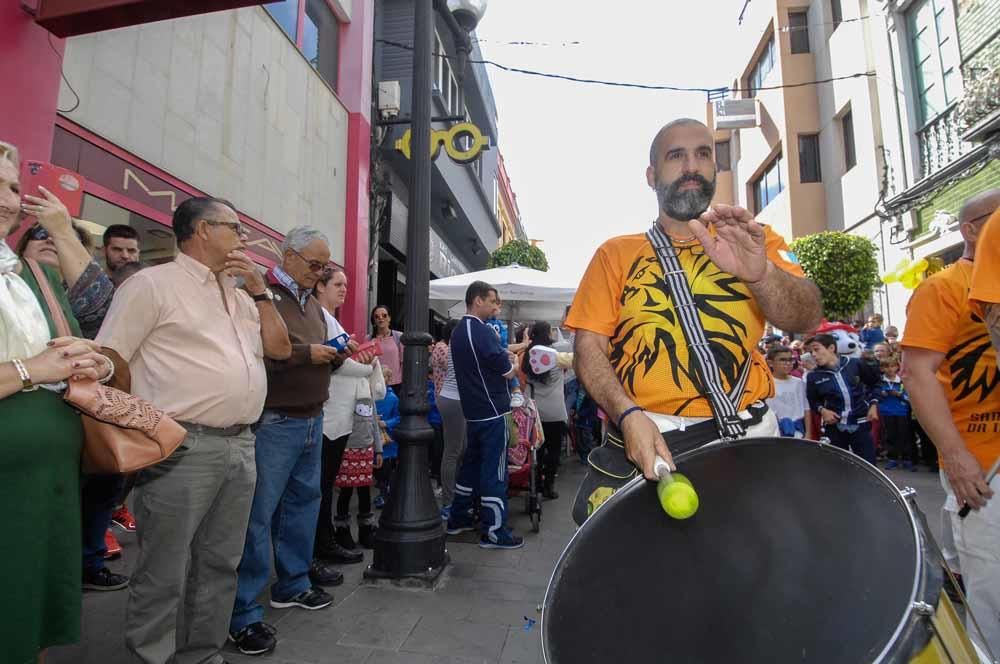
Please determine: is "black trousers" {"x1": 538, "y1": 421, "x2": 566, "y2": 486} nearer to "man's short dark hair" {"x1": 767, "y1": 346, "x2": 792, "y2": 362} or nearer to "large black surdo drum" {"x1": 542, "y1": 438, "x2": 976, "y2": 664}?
"man's short dark hair" {"x1": 767, "y1": 346, "x2": 792, "y2": 362}

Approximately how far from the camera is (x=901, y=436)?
360 inches

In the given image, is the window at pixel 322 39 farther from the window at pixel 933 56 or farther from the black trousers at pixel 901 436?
the window at pixel 933 56

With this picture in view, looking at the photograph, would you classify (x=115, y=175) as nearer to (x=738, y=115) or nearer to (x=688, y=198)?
(x=688, y=198)

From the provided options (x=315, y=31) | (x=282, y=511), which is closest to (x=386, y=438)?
(x=282, y=511)

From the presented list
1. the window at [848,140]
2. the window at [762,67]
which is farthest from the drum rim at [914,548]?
the window at [762,67]

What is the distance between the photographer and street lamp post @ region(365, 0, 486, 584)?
3939 mm

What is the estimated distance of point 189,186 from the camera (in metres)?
6.39

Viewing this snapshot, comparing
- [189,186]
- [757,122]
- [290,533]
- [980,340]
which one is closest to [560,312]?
[189,186]

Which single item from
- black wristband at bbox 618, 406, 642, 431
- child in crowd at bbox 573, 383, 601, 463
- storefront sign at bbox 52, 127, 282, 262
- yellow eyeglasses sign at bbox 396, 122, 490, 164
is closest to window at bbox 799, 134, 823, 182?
child in crowd at bbox 573, 383, 601, 463

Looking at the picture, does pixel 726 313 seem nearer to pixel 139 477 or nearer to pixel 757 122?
pixel 139 477

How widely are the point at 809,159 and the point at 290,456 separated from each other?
20513 millimetres

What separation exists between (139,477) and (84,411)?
26.9 inches

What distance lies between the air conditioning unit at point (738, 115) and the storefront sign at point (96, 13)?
20685mm

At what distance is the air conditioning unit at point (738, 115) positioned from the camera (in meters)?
21.8
